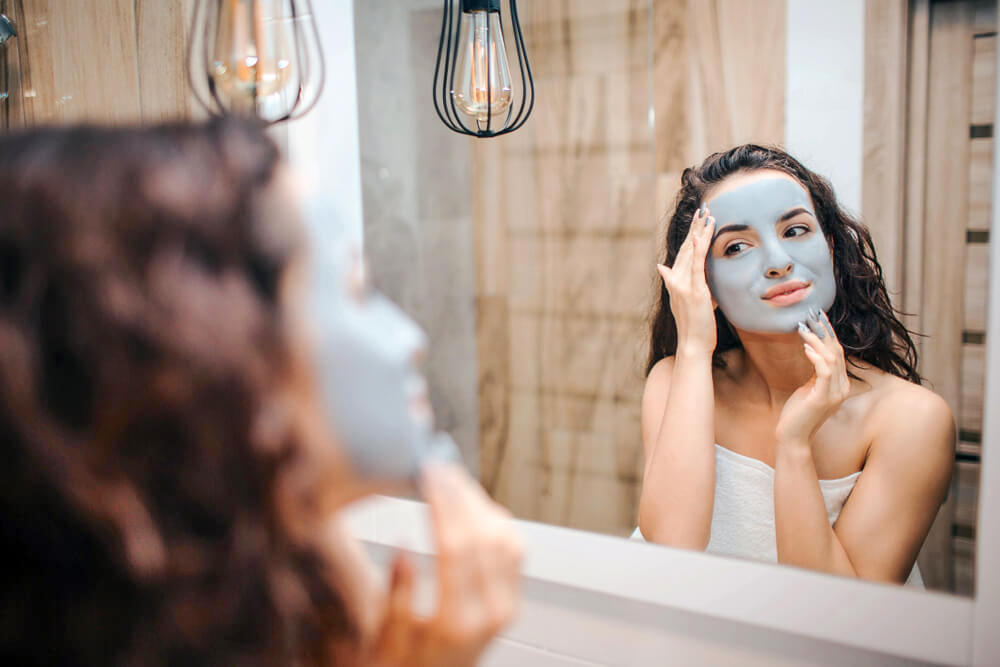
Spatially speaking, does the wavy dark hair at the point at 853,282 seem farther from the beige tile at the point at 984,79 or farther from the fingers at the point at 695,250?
the beige tile at the point at 984,79

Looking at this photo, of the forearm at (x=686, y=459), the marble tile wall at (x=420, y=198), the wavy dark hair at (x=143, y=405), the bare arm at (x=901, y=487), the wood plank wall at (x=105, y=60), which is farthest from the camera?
the wood plank wall at (x=105, y=60)

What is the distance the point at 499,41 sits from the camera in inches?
40.3

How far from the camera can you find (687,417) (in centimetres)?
98

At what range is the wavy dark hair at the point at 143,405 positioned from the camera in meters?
0.39

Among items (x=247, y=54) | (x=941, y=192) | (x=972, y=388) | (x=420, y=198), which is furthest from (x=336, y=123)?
(x=972, y=388)

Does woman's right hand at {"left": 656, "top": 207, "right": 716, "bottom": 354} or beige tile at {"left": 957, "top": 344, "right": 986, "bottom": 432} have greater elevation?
woman's right hand at {"left": 656, "top": 207, "right": 716, "bottom": 354}

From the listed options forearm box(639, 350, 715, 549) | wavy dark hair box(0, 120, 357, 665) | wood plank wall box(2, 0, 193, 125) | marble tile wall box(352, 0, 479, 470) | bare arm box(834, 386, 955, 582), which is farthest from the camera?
wood plank wall box(2, 0, 193, 125)

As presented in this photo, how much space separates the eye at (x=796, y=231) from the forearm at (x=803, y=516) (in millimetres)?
256

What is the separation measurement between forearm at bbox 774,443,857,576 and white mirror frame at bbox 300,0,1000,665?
0.02m

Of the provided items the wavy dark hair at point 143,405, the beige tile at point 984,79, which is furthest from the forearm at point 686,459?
the wavy dark hair at point 143,405

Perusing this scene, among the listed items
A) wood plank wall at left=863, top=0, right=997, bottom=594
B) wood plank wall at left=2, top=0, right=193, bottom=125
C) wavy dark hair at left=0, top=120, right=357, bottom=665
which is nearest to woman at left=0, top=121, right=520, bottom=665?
wavy dark hair at left=0, top=120, right=357, bottom=665

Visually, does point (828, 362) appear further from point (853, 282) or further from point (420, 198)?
point (420, 198)

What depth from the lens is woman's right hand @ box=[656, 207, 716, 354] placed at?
940 mm

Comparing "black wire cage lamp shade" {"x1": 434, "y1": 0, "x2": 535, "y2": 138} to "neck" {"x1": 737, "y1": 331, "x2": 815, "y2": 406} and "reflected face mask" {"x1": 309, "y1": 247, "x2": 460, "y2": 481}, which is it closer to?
"neck" {"x1": 737, "y1": 331, "x2": 815, "y2": 406}
